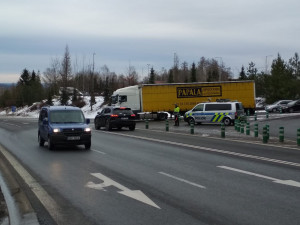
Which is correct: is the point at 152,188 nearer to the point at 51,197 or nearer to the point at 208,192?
the point at 208,192

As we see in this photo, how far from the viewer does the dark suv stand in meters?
16.4

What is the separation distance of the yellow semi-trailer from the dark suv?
80.1 ft

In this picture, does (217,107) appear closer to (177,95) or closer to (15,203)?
(177,95)

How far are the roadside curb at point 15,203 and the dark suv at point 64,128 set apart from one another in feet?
18.2

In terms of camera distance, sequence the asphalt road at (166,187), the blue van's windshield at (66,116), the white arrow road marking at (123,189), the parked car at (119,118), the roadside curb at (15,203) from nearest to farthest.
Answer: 1. the roadside curb at (15,203)
2. the asphalt road at (166,187)
3. the white arrow road marking at (123,189)
4. the blue van's windshield at (66,116)
5. the parked car at (119,118)

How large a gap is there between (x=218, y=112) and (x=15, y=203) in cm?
2666

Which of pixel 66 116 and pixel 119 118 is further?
pixel 119 118

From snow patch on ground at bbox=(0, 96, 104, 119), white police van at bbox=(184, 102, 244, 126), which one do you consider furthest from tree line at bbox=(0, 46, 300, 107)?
white police van at bbox=(184, 102, 244, 126)

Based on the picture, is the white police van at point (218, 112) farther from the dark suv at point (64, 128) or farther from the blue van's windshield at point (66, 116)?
the dark suv at point (64, 128)

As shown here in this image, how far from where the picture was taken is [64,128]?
53.8 feet

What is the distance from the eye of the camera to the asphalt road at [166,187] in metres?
6.46

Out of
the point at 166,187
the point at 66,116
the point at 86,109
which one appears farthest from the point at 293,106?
the point at 166,187

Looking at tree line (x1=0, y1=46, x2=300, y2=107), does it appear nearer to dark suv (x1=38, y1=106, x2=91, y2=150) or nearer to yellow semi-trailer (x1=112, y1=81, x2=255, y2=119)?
yellow semi-trailer (x1=112, y1=81, x2=255, y2=119)

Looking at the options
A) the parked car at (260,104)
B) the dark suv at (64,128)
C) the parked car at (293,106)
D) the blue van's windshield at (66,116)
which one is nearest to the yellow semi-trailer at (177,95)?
the parked car at (293,106)
